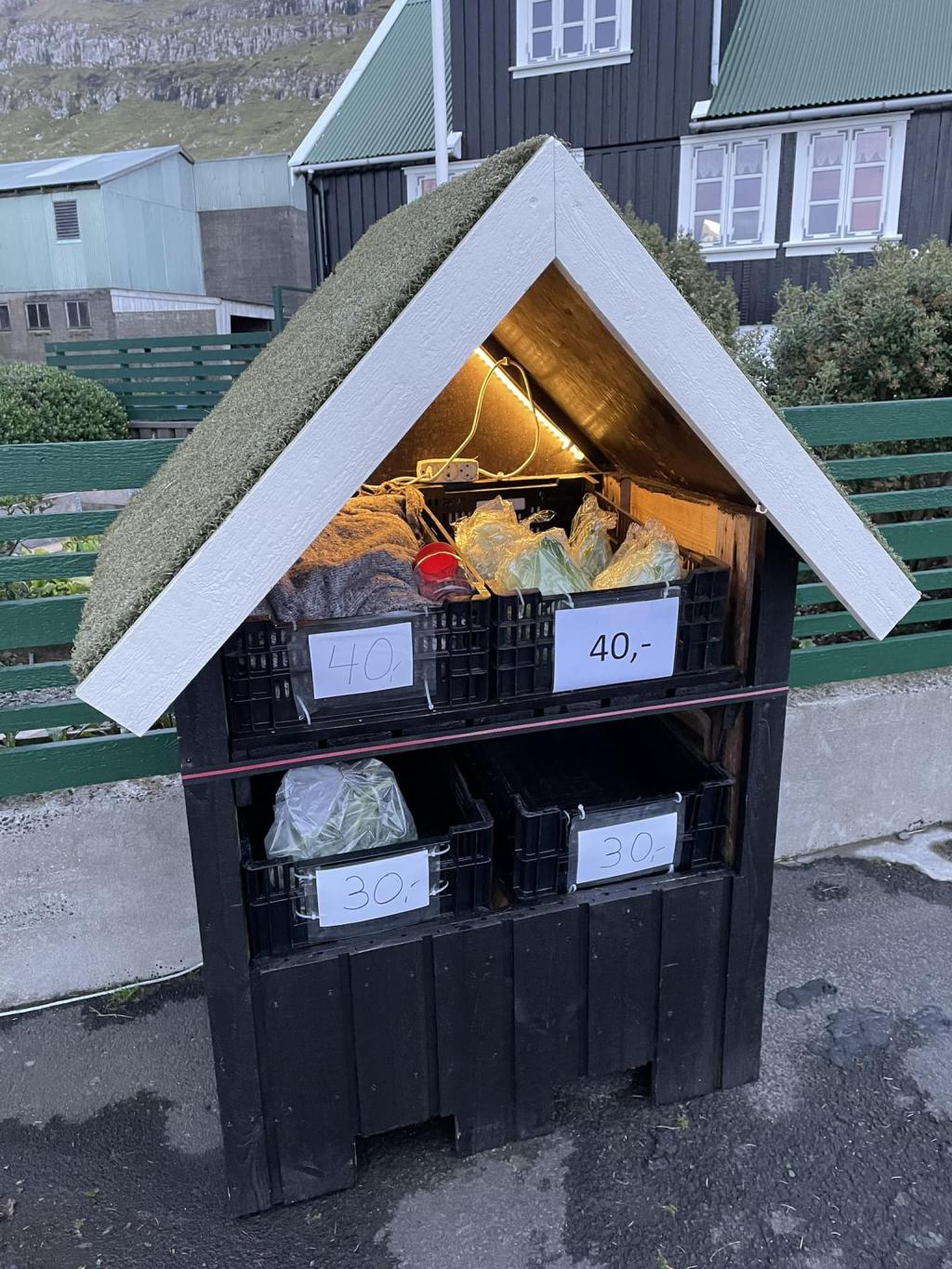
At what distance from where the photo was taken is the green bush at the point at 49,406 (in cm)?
867

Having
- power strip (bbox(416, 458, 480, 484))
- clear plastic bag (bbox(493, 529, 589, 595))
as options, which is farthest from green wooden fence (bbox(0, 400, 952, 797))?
clear plastic bag (bbox(493, 529, 589, 595))

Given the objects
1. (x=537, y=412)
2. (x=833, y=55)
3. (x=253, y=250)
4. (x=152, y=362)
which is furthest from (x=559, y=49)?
(x=253, y=250)

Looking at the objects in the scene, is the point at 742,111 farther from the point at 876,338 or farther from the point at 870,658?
the point at 870,658

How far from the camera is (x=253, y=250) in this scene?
81.9 feet

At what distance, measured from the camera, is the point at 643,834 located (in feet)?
7.18

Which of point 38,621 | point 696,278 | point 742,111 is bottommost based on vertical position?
point 38,621

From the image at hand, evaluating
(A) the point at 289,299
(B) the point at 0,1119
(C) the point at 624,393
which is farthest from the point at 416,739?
(A) the point at 289,299

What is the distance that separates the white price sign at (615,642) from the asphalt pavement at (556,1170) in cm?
132

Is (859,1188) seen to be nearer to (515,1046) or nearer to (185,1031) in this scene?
(515,1046)

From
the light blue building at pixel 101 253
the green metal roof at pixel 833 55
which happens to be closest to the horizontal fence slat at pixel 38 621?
the green metal roof at pixel 833 55

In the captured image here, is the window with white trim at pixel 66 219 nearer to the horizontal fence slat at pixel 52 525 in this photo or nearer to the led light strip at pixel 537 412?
the horizontal fence slat at pixel 52 525

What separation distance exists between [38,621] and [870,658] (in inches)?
129

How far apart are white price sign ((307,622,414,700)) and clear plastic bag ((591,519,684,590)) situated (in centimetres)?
54

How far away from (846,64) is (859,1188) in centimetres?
1199
